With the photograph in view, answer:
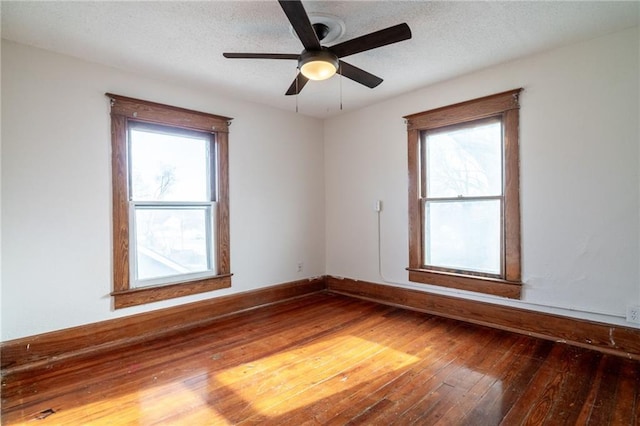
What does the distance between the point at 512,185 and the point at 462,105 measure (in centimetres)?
99

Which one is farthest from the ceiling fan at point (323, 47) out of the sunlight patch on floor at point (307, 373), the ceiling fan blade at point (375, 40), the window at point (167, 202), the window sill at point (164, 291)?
the window sill at point (164, 291)

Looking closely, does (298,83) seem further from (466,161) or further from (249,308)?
(249,308)

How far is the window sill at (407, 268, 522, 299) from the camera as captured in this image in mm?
3098

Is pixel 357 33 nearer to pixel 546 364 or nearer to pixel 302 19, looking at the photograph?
pixel 302 19

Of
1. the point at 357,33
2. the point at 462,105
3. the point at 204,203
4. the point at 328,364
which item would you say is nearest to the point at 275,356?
the point at 328,364

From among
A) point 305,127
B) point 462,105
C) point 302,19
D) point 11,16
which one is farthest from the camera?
point 305,127

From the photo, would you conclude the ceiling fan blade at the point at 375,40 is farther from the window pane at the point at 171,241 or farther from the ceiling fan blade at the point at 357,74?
the window pane at the point at 171,241

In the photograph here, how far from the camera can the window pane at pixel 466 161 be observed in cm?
327

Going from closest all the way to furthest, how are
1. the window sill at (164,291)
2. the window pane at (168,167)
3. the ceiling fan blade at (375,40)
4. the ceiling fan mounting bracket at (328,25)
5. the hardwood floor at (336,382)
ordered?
the hardwood floor at (336,382)
the ceiling fan blade at (375,40)
the ceiling fan mounting bracket at (328,25)
the window sill at (164,291)
the window pane at (168,167)

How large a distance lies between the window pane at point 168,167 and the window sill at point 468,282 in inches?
105

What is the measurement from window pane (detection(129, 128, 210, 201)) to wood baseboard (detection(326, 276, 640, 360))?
253cm

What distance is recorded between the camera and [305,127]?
466 cm

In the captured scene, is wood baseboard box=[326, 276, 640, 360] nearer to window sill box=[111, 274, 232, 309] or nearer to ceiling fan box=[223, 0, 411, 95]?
window sill box=[111, 274, 232, 309]

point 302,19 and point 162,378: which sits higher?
point 302,19
